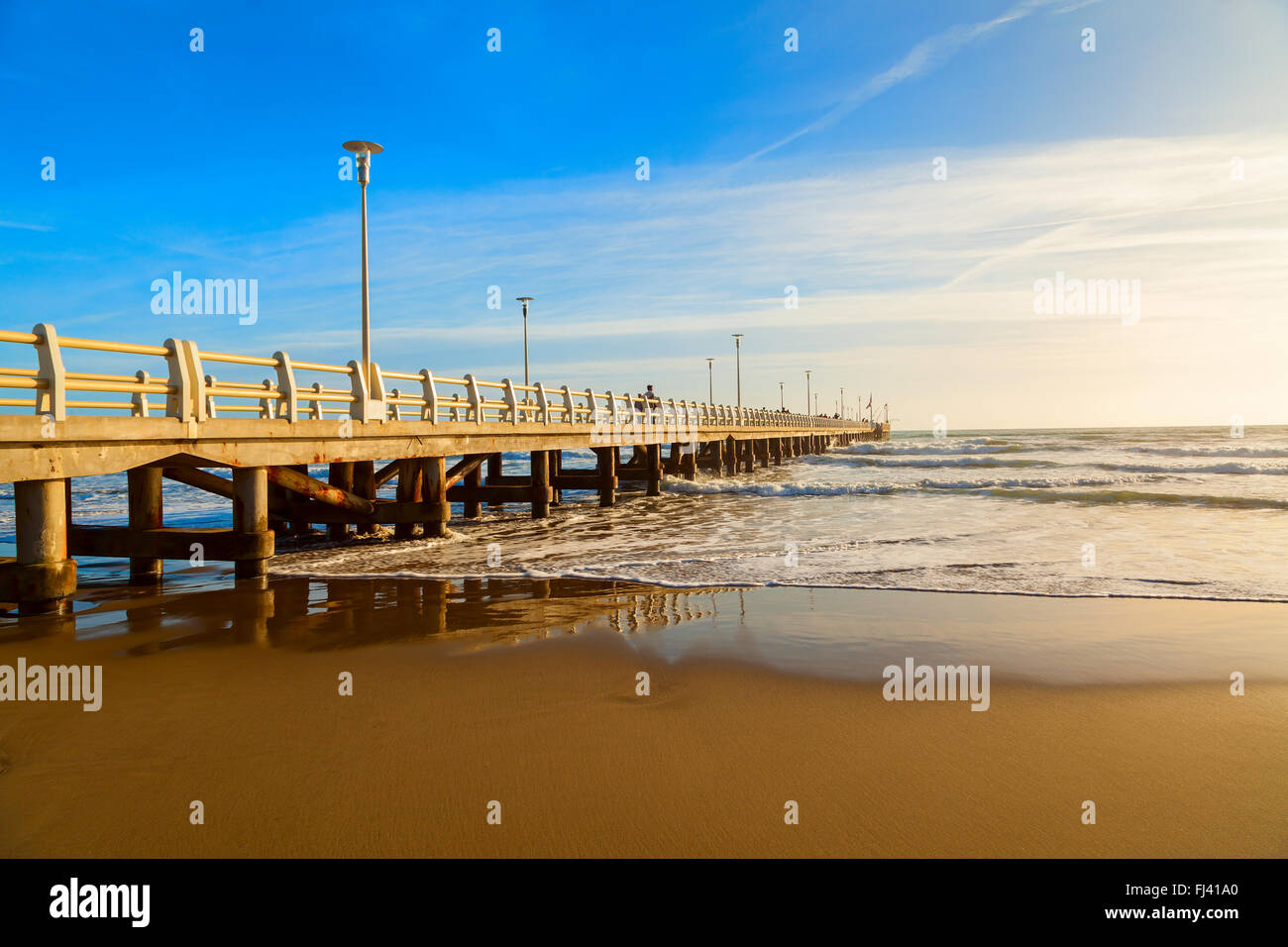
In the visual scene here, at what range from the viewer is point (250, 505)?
1026 centimetres

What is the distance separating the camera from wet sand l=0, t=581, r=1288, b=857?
346 cm

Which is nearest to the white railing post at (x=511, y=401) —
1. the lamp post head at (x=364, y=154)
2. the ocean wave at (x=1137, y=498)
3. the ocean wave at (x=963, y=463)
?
the lamp post head at (x=364, y=154)

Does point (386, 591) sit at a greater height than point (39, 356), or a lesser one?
lesser

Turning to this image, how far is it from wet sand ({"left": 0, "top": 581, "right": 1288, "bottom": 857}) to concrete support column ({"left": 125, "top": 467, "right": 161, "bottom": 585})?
3.64 metres

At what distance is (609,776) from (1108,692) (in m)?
3.60

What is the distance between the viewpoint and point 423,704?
17.3 ft

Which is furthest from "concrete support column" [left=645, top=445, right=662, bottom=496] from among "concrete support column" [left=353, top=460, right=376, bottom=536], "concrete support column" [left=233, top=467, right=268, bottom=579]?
"concrete support column" [left=233, top=467, right=268, bottom=579]

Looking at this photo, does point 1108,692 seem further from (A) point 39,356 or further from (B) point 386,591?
(A) point 39,356

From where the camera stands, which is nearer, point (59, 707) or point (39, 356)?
point (59, 707)

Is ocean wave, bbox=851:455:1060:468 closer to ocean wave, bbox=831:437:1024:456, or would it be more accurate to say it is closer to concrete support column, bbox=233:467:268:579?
ocean wave, bbox=831:437:1024:456

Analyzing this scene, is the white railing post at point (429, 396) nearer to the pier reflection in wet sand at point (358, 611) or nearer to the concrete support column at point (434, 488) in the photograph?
the concrete support column at point (434, 488)

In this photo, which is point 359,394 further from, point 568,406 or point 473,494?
point 568,406
